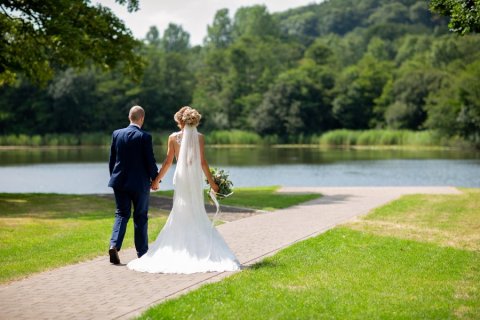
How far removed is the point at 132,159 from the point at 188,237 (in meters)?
1.45

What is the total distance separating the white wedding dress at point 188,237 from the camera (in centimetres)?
922

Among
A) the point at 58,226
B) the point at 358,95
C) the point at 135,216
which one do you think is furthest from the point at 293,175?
the point at 358,95

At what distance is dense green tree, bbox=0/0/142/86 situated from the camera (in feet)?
66.5

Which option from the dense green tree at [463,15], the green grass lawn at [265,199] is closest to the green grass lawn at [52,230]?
the green grass lawn at [265,199]

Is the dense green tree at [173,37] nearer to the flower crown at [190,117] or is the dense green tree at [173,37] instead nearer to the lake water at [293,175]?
the lake water at [293,175]

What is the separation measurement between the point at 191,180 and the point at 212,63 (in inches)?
3910

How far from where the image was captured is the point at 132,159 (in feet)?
32.2

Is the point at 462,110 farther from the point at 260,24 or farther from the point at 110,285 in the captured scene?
the point at 260,24

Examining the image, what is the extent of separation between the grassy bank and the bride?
6425 cm

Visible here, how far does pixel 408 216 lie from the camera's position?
607 inches

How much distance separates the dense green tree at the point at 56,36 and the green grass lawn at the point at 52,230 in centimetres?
Result: 441

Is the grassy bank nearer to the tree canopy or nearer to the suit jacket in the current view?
the tree canopy

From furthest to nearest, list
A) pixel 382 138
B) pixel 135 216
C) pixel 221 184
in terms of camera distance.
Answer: pixel 382 138
pixel 221 184
pixel 135 216

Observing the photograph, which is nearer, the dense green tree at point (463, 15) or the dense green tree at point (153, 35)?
the dense green tree at point (463, 15)
